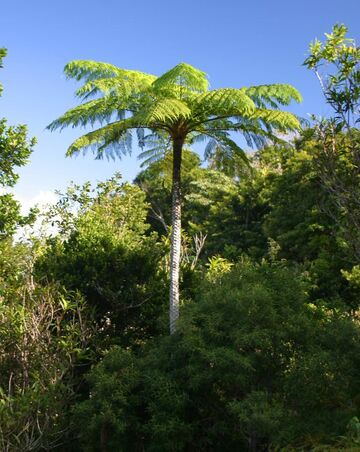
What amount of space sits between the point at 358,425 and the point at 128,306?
850 cm

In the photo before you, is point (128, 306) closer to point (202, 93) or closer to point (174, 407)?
point (174, 407)

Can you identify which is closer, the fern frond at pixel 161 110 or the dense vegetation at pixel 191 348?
the dense vegetation at pixel 191 348

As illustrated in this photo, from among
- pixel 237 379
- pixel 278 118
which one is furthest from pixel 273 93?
pixel 237 379

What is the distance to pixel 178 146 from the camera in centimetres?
1294

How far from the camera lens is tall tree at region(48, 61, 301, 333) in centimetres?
1137

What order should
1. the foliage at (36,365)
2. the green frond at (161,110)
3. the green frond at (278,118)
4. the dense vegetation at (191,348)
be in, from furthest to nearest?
the green frond at (278,118) → the green frond at (161,110) → the foliage at (36,365) → the dense vegetation at (191,348)

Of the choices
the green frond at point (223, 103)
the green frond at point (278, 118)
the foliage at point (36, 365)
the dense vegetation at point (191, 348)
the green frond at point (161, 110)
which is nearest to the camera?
the dense vegetation at point (191, 348)

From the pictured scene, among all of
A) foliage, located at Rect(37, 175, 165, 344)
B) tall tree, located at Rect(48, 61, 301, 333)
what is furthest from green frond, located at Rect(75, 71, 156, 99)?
foliage, located at Rect(37, 175, 165, 344)

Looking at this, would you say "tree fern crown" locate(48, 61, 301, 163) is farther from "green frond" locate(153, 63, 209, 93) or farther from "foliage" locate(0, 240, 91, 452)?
"foliage" locate(0, 240, 91, 452)

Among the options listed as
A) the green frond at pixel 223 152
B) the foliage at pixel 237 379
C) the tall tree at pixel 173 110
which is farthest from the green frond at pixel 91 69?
the foliage at pixel 237 379

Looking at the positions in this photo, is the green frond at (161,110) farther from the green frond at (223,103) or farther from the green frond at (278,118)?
the green frond at (278,118)

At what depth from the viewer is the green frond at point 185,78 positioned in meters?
11.3

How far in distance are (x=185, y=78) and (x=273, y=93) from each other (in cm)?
204

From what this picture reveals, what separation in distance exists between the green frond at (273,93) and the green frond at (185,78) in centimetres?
108
